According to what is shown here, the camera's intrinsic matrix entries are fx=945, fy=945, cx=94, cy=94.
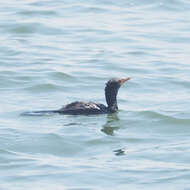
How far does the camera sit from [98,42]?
22.3m

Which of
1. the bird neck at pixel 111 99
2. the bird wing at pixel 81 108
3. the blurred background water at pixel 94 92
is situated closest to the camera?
the blurred background water at pixel 94 92

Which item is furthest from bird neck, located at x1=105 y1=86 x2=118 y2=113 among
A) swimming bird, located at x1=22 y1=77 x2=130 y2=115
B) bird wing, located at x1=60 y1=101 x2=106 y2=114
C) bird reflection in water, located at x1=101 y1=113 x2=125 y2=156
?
bird wing, located at x1=60 y1=101 x2=106 y2=114

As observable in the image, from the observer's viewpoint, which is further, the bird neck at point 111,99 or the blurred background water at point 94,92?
the bird neck at point 111,99

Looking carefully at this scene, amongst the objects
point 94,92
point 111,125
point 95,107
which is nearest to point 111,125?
point 111,125

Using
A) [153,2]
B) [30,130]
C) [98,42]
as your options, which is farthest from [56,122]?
[153,2]

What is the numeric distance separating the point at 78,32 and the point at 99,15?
1.94m

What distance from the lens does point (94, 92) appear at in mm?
17672

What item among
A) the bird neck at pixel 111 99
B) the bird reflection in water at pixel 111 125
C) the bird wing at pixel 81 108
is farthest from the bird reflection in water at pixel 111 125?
the bird wing at pixel 81 108

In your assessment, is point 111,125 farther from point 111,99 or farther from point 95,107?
point 111,99

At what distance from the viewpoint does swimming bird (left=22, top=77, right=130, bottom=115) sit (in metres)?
15.4

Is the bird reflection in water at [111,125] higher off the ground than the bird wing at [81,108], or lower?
lower

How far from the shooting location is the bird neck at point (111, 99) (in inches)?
623

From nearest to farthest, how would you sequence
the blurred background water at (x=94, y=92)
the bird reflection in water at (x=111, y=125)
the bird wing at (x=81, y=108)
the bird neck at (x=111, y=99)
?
the blurred background water at (x=94, y=92), the bird reflection in water at (x=111, y=125), the bird wing at (x=81, y=108), the bird neck at (x=111, y=99)

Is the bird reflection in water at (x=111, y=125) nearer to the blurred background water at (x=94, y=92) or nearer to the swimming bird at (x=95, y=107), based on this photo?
the blurred background water at (x=94, y=92)
